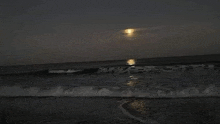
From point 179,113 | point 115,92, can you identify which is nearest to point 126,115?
point 179,113

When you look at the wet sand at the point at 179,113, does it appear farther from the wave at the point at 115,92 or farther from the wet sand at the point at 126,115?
the wave at the point at 115,92

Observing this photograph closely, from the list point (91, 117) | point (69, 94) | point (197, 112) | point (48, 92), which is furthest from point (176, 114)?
point (48, 92)

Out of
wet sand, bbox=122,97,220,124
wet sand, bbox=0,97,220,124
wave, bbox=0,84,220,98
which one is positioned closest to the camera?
wet sand, bbox=122,97,220,124

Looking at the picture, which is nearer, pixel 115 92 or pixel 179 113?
pixel 179 113

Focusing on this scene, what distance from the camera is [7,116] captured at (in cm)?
698

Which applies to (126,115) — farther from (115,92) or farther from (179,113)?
(115,92)

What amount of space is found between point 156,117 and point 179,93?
15.0ft

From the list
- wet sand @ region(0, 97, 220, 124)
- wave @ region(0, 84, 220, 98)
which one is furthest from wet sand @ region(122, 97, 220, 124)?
wave @ region(0, 84, 220, 98)

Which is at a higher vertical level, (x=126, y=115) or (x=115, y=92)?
(x=115, y=92)

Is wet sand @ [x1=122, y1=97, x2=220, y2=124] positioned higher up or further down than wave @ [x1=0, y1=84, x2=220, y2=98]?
further down

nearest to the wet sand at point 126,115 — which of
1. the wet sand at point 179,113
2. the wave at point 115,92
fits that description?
the wet sand at point 179,113

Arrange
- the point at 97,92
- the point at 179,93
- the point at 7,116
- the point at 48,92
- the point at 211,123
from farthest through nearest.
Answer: the point at 48,92
the point at 97,92
the point at 179,93
the point at 7,116
the point at 211,123

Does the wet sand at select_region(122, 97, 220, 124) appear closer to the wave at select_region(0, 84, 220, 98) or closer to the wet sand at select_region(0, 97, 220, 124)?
the wet sand at select_region(0, 97, 220, 124)

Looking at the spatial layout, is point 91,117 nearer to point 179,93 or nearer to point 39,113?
point 39,113
